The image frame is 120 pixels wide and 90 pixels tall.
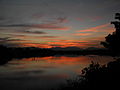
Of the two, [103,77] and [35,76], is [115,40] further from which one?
[35,76]

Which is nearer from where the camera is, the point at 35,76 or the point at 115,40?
the point at 115,40

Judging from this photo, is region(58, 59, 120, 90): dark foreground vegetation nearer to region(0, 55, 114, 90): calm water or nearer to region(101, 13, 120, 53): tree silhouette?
region(101, 13, 120, 53): tree silhouette

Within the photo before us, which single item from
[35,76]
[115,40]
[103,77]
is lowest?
[35,76]

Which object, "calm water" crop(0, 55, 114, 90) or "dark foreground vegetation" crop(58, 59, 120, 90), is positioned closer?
"dark foreground vegetation" crop(58, 59, 120, 90)

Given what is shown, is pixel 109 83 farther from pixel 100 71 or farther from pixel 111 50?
pixel 111 50

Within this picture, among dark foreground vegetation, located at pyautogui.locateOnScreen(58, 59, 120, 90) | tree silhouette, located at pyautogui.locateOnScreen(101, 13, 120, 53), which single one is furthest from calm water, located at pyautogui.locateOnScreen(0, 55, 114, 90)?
tree silhouette, located at pyautogui.locateOnScreen(101, 13, 120, 53)

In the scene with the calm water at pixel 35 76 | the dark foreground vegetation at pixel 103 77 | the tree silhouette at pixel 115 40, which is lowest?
the calm water at pixel 35 76

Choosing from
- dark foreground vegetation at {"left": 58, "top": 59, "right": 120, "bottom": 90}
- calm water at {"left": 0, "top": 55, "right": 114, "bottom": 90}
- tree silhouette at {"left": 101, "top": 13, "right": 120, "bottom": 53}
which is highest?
tree silhouette at {"left": 101, "top": 13, "right": 120, "bottom": 53}

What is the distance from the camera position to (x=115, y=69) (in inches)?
421

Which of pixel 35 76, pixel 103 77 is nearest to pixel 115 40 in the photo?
pixel 103 77

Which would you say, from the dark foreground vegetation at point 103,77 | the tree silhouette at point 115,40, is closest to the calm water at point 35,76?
the dark foreground vegetation at point 103,77

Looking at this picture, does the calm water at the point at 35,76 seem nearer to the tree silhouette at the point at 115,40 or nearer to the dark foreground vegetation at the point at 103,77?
the dark foreground vegetation at the point at 103,77

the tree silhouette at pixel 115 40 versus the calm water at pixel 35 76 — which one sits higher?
the tree silhouette at pixel 115 40

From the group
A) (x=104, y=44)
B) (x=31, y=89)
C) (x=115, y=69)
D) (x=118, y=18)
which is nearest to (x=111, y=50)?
(x=104, y=44)
